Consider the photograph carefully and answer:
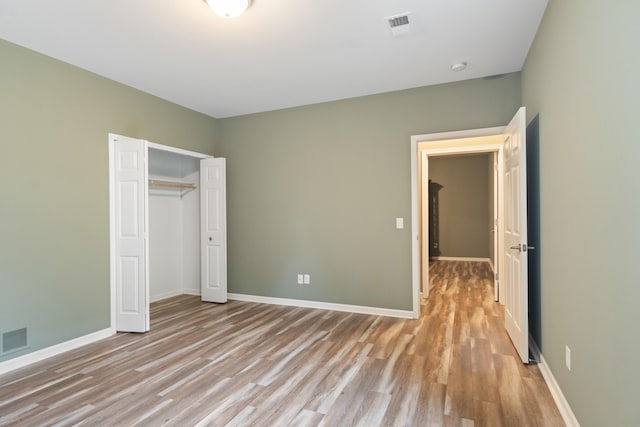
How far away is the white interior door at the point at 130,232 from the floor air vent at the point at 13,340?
2.81 ft

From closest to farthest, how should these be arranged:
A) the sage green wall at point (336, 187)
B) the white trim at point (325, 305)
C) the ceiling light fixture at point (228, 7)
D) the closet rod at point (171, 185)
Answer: the ceiling light fixture at point (228, 7) → the sage green wall at point (336, 187) → the white trim at point (325, 305) → the closet rod at point (171, 185)

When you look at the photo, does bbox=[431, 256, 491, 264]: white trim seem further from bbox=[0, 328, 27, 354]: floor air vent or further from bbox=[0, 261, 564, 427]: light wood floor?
bbox=[0, 328, 27, 354]: floor air vent

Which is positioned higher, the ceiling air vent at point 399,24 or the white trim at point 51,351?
the ceiling air vent at point 399,24

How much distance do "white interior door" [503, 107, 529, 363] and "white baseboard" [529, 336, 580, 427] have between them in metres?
0.13

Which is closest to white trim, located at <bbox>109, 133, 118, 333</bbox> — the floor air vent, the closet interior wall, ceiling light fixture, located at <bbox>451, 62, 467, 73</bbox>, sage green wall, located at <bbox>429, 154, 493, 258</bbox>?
the floor air vent

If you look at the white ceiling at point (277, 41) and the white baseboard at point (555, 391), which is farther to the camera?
the white ceiling at point (277, 41)

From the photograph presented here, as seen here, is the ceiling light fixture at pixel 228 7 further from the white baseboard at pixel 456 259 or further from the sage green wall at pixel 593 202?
the white baseboard at pixel 456 259

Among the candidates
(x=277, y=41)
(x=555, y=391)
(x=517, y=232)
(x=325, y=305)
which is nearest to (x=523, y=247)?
(x=517, y=232)

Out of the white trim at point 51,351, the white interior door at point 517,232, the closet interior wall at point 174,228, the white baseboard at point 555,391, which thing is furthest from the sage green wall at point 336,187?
the white trim at point 51,351

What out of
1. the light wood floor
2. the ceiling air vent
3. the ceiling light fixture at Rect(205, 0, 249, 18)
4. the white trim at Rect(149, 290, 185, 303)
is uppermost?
the ceiling air vent

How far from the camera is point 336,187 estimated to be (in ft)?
14.9

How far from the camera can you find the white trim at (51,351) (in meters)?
2.81

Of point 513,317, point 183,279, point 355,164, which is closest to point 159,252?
point 183,279

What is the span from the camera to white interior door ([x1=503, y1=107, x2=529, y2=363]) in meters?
→ 2.76
